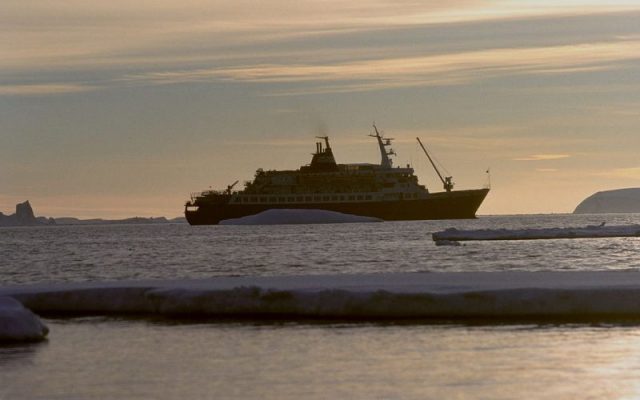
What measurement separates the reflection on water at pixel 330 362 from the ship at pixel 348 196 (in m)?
131

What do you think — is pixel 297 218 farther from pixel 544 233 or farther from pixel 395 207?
pixel 544 233

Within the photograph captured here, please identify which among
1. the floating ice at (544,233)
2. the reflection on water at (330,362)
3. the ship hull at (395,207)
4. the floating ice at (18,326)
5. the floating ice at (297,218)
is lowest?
the reflection on water at (330,362)

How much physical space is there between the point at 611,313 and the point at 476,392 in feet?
26.1

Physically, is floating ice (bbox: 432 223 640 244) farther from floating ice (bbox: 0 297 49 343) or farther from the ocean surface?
floating ice (bbox: 0 297 49 343)

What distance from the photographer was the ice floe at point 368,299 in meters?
21.3

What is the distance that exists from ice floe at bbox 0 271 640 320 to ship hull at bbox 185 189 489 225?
126 m

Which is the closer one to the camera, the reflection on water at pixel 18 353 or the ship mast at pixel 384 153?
the reflection on water at pixel 18 353

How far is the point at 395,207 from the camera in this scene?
151750mm

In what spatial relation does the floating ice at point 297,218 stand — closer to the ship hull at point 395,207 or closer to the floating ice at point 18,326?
the ship hull at point 395,207

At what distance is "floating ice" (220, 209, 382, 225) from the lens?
144 m

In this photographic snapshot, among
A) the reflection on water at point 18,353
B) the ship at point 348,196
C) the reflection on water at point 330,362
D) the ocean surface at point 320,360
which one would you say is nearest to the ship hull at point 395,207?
the ship at point 348,196

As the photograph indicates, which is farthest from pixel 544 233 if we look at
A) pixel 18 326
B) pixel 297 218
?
pixel 297 218

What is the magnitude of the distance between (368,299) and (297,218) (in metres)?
123

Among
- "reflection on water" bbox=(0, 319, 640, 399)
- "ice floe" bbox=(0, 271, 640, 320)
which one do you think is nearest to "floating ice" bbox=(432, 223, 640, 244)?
"ice floe" bbox=(0, 271, 640, 320)
